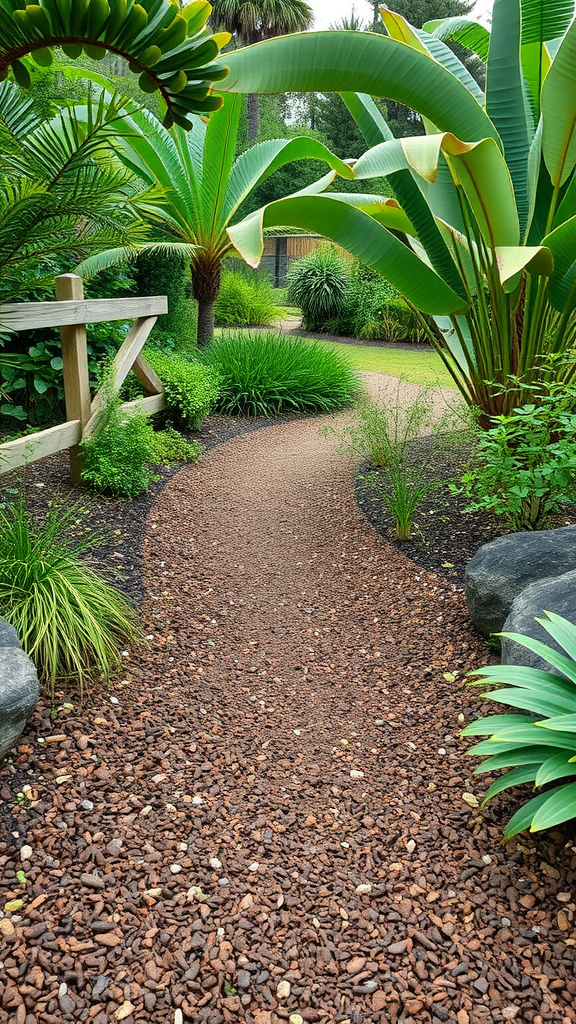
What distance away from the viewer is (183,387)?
6.16 m

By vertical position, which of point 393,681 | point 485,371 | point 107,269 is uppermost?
point 107,269

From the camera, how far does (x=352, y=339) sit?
14086 mm

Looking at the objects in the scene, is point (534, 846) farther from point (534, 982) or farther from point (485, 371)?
point (485, 371)

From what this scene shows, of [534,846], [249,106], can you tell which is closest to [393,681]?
[534,846]

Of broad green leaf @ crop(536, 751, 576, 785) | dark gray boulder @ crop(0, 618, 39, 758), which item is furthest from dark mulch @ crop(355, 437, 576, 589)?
dark gray boulder @ crop(0, 618, 39, 758)

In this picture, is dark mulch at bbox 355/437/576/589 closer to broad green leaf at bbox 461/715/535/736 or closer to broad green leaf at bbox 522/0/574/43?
broad green leaf at bbox 461/715/535/736

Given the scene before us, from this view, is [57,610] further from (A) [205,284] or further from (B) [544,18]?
(A) [205,284]

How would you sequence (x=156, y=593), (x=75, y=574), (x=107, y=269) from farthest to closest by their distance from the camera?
(x=107, y=269) < (x=156, y=593) < (x=75, y=574)

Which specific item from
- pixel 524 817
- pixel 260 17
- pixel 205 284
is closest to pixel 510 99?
pixel 524 817

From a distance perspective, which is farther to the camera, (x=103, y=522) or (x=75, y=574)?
(x=103, y=522)

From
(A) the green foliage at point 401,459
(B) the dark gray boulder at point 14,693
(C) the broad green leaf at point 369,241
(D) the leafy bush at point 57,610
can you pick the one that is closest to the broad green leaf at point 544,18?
(C) the broad green leaf at point 369,241

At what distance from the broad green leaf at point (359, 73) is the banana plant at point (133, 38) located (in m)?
1.12

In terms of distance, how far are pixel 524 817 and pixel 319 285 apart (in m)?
13.1

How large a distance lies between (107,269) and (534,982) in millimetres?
6412
